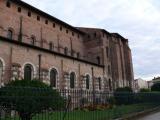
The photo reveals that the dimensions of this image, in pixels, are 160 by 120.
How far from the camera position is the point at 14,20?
88.3 ft

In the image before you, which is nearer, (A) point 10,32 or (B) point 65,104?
(B) point 65,104

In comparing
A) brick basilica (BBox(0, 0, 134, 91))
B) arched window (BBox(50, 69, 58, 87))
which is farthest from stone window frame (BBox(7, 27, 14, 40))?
arched window (BBox(50, 69, 58, 87))

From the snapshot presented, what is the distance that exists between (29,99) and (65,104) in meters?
1.89

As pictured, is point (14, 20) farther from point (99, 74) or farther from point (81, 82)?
point (99, 74)

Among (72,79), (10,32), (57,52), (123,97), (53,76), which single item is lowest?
(123,97)

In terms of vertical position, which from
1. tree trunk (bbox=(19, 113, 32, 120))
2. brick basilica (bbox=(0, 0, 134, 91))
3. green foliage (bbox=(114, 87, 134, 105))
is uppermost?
brick basilica (bbox=(0, 0, 134, 91))

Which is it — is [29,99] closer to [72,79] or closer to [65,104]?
[65,104]

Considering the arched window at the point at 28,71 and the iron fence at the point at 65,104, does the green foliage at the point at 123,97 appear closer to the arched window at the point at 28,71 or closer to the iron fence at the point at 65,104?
the iron fence at the point at 65,104

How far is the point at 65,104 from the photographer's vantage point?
10.1 m

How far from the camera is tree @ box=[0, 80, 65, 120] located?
7938 mm

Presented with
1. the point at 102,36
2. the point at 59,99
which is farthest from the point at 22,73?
the point at 102,36

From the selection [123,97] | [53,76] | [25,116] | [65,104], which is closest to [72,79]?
[53,76]

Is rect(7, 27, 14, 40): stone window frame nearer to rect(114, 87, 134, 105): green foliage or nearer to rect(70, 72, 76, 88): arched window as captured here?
rect(70, 72, 76, 88): arched window

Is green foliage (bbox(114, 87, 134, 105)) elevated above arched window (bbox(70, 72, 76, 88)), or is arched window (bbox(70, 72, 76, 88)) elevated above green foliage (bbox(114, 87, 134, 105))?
arched window (bbox(70, 72, 76, 88))
